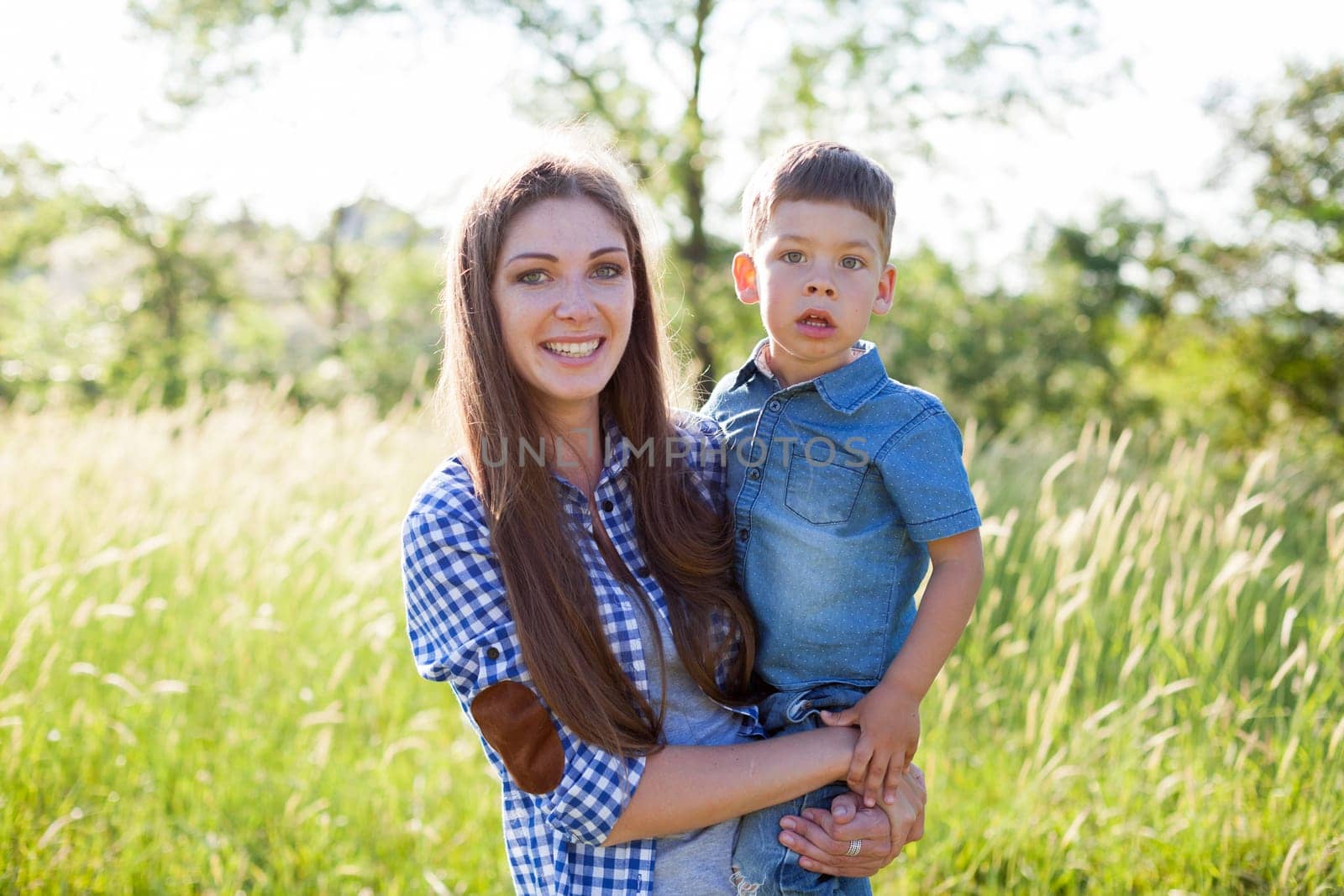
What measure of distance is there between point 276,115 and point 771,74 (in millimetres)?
7405

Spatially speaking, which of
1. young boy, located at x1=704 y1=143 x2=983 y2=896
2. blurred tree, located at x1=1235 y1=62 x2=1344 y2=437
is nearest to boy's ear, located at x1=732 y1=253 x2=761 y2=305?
young boy, located at x1=704 y1=143 x2=983 y2=896

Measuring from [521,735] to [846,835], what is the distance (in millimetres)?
585

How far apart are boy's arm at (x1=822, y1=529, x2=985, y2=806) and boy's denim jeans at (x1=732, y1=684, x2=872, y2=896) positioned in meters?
0.07

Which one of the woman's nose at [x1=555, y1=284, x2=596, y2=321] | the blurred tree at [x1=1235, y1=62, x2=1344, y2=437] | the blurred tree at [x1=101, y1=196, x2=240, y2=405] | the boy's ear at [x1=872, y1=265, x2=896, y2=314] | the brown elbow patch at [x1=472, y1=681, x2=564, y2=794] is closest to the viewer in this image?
the brown elbow patch at [x1=472, y1=681, x2=564, y2=794]

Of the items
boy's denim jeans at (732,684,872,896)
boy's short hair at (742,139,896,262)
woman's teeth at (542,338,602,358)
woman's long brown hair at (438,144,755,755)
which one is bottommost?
boy's denim jeans at (732,684,872,896)

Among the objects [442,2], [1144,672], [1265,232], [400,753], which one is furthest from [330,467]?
[1265,232]

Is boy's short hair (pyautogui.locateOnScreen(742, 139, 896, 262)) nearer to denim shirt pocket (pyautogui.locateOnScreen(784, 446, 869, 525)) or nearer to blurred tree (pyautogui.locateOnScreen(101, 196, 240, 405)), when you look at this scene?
denim shirt pocket (pyautogui.locateOnScreen(784, 446, 869, 525))

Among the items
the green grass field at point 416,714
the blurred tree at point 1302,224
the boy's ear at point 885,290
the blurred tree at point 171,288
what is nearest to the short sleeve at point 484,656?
the boy's ear at point 885,290

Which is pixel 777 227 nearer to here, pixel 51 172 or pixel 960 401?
pixel 960 401

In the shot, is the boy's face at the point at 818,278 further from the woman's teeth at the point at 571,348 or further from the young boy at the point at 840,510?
the woman's teeth at the point at 571,348

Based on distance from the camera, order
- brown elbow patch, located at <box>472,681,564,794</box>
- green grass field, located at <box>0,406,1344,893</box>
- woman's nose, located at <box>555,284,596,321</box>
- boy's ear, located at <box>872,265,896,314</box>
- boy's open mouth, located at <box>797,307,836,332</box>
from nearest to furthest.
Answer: brown elbow patch, located at <box>472,681,564,794</box> → woman's nose, located at <box>555,284,596,321</box> → boy's open mouth, located at <box>797,307,836,332</box> → boy's ear, located at <box>872,265,896,314</box> → green grass field, located at <box>0,406,1344,893</box>

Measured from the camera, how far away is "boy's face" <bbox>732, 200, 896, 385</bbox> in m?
1.94

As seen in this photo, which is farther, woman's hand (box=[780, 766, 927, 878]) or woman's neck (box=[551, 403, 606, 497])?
woman's neck (box=[551, 403, 606, 497])

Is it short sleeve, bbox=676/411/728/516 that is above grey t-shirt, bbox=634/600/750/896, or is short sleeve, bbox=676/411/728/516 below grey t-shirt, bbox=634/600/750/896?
above
